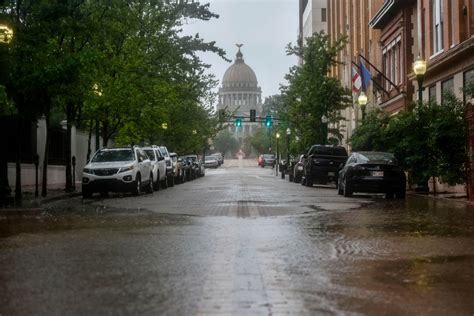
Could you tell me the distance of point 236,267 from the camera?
7629 millimetres

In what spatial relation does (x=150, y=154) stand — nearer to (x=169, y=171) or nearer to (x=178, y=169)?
(x=169, y=171)

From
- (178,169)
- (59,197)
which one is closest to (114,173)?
(59,197)

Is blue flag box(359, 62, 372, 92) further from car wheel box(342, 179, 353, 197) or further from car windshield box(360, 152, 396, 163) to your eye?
car wheel box(342, 179, 353, 197)

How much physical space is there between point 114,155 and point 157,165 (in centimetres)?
487

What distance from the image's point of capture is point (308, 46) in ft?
160

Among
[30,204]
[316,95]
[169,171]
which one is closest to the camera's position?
[30,204]

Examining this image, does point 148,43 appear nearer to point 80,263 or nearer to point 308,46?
point 308,46

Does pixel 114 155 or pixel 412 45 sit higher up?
pixel 412 45

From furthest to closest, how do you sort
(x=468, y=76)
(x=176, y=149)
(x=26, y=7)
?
(x=176, y=149) < (x=468, y=76) < (x=26, y=7)

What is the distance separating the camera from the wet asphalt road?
18.9ft

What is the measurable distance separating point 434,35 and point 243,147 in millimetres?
160639

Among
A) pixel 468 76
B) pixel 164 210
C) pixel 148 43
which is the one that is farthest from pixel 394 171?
pixel 148 43

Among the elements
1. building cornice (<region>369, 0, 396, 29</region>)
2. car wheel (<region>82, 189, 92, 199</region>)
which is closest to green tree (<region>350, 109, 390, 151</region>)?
building cornice (<region>369, 0, 396, 29</region>)

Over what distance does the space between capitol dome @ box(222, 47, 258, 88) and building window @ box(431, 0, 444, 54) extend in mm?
154229
